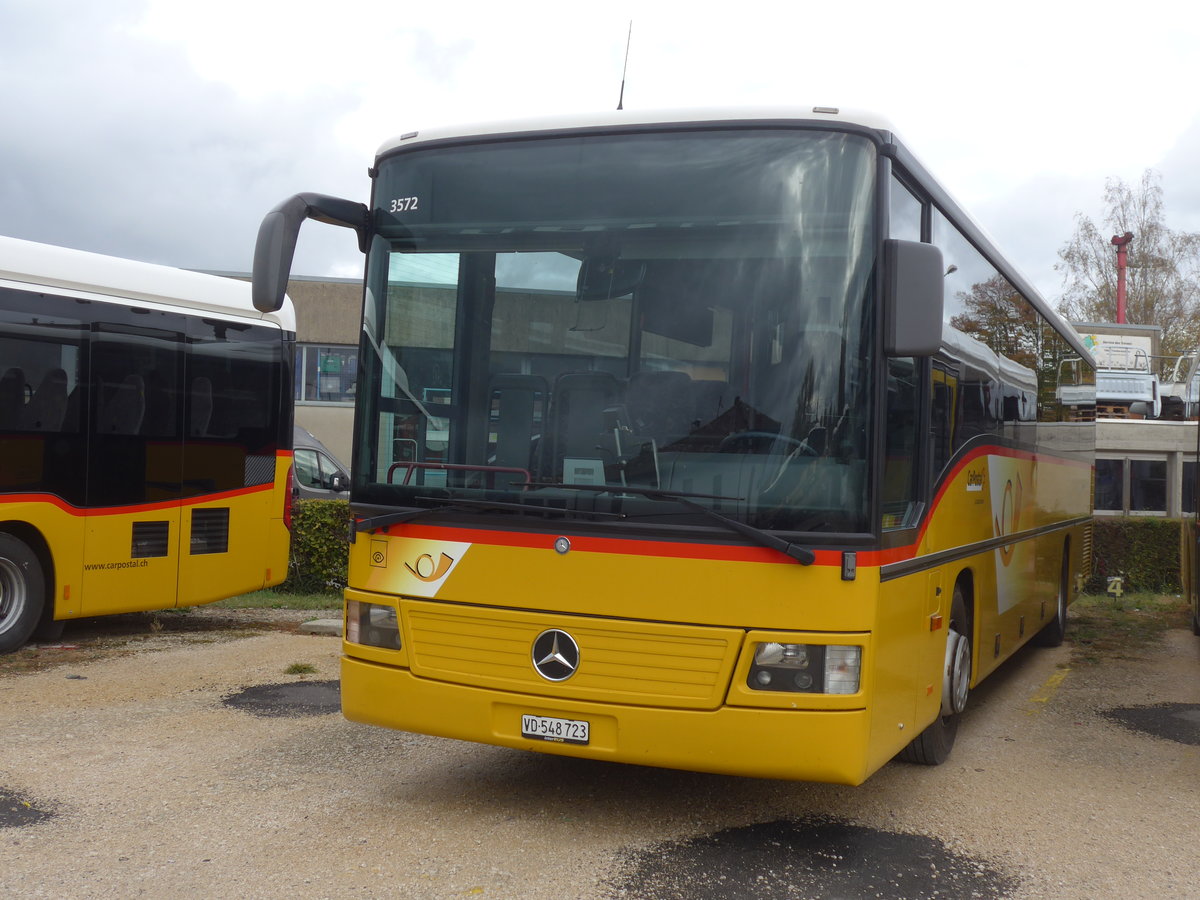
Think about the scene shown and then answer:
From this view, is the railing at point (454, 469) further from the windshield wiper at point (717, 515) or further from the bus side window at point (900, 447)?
the bus side window at point (900, 447)

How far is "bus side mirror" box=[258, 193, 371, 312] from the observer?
5.20 metres

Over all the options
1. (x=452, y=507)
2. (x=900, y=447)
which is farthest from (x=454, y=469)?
(x=900, y=447)

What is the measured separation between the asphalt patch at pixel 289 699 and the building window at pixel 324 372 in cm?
2220

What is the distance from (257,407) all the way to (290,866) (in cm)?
695

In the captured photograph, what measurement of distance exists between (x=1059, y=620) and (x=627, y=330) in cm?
809

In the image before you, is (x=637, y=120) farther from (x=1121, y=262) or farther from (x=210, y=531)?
(x=1121, y=262)

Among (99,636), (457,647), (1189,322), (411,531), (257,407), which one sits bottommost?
(99,636)

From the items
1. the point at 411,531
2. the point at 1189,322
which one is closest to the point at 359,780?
the point at 411,531

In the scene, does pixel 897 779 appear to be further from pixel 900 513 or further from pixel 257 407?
pixel 257 407

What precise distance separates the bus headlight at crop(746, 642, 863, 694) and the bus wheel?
22.1 ft

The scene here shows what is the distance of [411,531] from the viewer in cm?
538

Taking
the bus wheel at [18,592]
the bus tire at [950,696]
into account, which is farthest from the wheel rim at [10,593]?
the bus tire at [950,696]

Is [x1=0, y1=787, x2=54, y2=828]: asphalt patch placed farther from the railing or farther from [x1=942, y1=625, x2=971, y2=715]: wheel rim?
[x1=942, y1=625, x2=971, y2=715]: wheel rim

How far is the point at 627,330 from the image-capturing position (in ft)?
16.8
